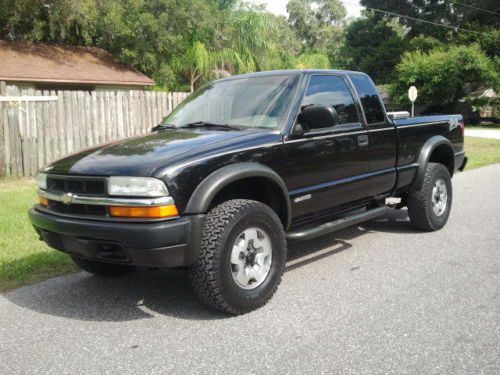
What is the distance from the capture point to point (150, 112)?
1220 cm

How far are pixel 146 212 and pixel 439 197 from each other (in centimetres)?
416

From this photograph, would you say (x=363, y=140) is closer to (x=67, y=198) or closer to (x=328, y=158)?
(x=328, y=158)

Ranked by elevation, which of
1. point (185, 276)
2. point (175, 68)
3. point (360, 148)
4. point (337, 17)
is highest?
point (337, 17)

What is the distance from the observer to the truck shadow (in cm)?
407

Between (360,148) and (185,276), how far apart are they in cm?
204

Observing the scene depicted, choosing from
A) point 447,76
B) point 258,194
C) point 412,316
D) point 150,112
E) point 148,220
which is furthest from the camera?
point 447,76

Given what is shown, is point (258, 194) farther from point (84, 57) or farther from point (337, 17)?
point (337, 17)

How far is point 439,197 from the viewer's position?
6.57 m

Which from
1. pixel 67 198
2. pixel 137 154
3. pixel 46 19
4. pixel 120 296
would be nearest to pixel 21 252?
pixel 120 296

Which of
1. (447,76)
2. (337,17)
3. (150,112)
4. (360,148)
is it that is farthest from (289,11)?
(360,148)

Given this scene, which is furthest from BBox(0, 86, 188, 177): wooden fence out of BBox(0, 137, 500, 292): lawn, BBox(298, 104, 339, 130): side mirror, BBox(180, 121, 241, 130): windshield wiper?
BBox(298, 104, 339, 130): side mirror

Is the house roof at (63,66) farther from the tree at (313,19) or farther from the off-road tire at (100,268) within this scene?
the tree at (313,19)

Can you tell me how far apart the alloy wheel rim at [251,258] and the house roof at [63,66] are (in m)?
16.8

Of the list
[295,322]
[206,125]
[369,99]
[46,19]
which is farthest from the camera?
[46,19]
